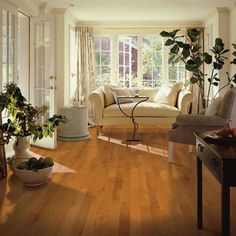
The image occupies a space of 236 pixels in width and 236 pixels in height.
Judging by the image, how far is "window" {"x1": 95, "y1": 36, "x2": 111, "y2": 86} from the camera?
25.7 ft

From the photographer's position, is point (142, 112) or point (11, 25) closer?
point (11, 25)

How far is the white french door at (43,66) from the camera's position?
4957 mm

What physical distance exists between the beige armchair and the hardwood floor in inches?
14.0

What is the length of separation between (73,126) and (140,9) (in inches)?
105

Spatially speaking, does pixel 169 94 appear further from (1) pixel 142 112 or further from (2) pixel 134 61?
(2) pixel 134 61

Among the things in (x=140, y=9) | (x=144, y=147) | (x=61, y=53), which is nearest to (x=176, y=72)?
(x=140, y=9)

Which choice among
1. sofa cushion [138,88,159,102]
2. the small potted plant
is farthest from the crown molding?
the small potted plant

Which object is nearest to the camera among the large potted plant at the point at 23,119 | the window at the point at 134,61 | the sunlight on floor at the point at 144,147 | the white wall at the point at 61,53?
the large potted plant at the point at 23,119

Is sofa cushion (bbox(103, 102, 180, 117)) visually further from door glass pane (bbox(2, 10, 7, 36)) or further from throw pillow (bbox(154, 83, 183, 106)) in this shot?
door glass pane (bbox(2, 10, 7, 36))

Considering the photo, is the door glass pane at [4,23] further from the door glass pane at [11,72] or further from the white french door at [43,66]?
the white french door at [43,66]

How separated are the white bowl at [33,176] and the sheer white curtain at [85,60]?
14.4 ft

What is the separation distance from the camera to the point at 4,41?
4.43 metres

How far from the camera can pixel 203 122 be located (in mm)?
4000

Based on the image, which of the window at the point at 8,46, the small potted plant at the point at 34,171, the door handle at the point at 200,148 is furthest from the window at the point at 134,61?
the door handle at the point at 200,148
